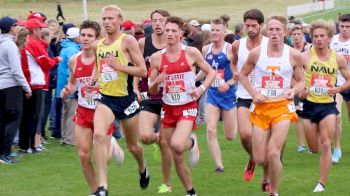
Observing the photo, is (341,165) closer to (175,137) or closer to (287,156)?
(287,156)

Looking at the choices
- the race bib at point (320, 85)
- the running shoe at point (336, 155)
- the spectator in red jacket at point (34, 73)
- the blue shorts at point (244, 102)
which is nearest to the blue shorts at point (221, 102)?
the blue shorts at point (244, 102)

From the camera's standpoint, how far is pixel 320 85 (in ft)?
40.0

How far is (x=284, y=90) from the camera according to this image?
10680 millimetres

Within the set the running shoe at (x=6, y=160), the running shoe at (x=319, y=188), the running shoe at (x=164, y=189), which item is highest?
the running shoe at (x=319, y=188)

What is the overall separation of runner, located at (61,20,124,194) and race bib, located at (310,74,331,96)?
9.31 feet

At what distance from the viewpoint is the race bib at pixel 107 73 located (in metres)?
10.8

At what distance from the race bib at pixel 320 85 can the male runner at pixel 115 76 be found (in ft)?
8.50

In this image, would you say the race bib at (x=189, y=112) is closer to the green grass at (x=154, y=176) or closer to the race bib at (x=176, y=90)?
the race bib at (x=176, y=90)

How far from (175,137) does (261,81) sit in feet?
4.16

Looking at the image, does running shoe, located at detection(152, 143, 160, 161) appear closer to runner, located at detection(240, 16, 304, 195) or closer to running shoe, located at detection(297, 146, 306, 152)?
running shoe, located at detection(297, 146, 306, 152)

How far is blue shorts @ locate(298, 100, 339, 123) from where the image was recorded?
12.0 metres

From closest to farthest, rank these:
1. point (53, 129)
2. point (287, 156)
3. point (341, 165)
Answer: point (341, 165) → point (287, 156) → point (53, 129)

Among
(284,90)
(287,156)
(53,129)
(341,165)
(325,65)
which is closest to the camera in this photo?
(284,90)

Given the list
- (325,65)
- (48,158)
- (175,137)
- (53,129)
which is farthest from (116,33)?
(53,129)
